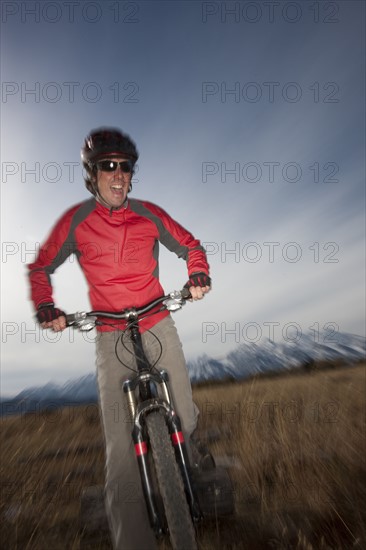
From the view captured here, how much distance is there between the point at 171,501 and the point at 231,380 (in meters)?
7.15

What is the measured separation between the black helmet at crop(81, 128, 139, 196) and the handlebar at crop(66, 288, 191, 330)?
1385 millimetres

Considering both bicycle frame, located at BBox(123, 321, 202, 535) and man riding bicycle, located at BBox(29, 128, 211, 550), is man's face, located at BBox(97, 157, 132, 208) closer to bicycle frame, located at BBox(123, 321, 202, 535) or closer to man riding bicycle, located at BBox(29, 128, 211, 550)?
man riding bicycle, located at BBox(29, 128, 211, 550)

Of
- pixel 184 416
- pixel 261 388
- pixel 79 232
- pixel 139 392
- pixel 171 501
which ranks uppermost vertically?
pixel 79 232

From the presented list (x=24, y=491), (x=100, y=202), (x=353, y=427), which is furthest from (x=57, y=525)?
(x=353, y=427)

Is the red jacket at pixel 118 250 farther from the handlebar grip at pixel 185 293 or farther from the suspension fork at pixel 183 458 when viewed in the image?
the suspension fork at pixel 183 458

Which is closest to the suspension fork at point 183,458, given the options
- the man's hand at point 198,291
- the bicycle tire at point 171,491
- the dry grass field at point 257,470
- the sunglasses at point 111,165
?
the bicycle tire at point 171,491

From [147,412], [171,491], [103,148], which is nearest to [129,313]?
[147,412]

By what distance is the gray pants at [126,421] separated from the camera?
234 centimetres

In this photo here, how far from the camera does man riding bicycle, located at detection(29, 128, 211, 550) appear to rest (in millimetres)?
2568

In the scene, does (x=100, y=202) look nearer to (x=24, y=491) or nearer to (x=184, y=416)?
(x=184, y=416)

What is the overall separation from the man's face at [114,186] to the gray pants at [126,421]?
121 cm

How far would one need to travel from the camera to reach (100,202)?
339 centimetres

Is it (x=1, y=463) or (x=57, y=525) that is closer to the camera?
(x=57, y=525)

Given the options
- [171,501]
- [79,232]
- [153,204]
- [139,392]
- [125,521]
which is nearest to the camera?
[171,501]
